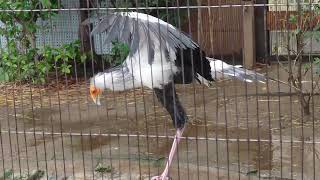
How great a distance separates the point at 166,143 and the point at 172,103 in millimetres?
611

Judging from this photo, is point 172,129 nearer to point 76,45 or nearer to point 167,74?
point 167,74

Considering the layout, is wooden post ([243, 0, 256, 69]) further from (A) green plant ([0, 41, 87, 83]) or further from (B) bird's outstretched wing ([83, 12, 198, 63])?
(B) bird's outstretched wing ([83, 12, 198, 63])

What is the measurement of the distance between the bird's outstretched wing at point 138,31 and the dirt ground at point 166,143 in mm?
466

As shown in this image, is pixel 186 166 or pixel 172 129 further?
pixel 172 129

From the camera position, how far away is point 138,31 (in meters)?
4.33

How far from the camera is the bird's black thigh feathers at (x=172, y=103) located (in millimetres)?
4996

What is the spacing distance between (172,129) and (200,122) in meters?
0.36

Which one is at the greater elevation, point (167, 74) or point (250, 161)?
point (167, 74)

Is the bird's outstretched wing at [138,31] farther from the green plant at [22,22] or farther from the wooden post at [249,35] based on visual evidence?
the wooden post at [249,35]

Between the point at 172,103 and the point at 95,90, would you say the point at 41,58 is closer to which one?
the point at 95,90

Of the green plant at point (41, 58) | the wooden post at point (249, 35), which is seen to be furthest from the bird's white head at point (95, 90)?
the wooden post at point (249, 35)

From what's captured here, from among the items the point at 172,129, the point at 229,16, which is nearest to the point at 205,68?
the point at 172,129

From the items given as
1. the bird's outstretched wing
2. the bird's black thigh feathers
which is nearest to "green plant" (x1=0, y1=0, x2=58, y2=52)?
the bird's black thigh feathers

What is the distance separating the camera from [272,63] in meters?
8.50
